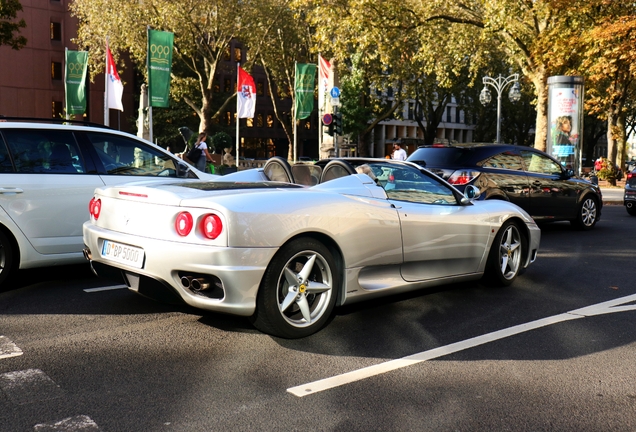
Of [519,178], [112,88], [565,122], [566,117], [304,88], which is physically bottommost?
[519,178]

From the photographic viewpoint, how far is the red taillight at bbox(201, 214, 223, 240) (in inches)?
174

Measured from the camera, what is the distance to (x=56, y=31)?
5922cm

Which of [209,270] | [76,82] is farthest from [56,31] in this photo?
[209,270]

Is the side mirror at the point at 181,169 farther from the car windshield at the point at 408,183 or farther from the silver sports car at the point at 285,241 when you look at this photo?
the car windshield at the point at 408,183

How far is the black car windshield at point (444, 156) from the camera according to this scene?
36.6 ft

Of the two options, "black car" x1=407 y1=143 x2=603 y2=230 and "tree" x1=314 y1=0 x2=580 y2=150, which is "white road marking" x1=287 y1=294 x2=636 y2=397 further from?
"tree" x1=314 y1=0 x2=580 y2=150

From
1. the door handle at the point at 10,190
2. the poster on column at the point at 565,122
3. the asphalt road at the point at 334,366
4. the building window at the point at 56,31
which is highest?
the building window at the point at 56,31

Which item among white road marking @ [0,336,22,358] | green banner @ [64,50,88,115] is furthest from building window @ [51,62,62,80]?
white road marking @ [0,336,22,358]

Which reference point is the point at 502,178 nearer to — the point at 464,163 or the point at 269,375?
the point at 464,163

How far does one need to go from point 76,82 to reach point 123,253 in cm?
2638

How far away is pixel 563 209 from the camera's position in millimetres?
12141

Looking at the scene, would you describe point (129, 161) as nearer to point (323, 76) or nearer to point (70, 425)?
point (70, 425)

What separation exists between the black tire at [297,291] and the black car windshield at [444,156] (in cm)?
659

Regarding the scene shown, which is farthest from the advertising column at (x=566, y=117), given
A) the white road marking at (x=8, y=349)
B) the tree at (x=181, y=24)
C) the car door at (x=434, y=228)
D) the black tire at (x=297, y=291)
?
the tree at (x=181, y=24)
